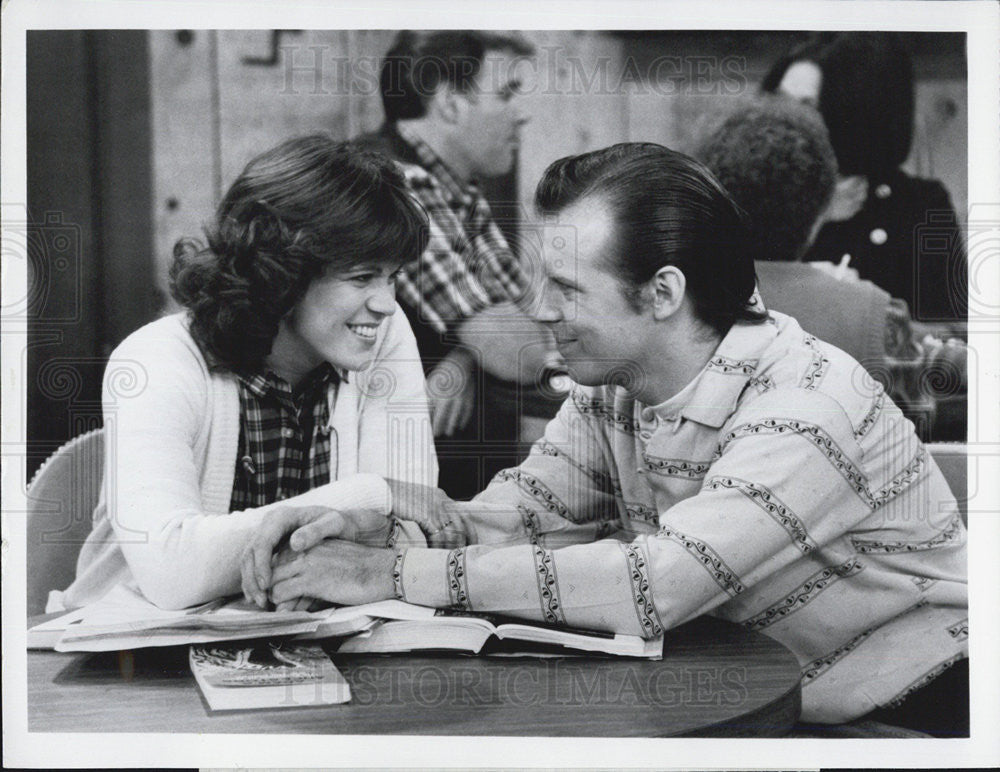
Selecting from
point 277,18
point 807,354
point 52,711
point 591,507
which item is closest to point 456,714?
point 591,507

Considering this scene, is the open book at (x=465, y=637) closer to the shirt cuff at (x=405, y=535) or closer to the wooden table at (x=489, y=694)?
the wooden table at (x=489, y=694)

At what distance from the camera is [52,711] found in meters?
1.76

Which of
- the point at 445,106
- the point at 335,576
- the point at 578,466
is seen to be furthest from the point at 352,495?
the point at 445,106

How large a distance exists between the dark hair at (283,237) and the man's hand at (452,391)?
0.69 ft

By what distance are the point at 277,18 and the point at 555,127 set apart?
0.58 m

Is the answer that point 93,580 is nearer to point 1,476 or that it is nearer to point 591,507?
point 1,476

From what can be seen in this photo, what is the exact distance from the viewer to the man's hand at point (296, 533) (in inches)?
68.1

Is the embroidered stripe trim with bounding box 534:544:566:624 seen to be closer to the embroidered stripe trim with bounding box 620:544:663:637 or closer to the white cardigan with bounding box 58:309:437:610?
the embroidered stripe trim with bounding box 620:544:663:637

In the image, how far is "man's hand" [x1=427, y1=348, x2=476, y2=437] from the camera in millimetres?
1936

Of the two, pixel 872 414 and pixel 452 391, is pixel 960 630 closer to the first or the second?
pixel 872 414

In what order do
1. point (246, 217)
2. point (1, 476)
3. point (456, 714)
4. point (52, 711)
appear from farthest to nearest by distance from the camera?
point (1, 476) < point (246, 217) < point (52, 711) < point (456, 714)

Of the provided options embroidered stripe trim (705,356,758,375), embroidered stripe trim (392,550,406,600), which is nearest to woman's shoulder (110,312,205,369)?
embroidered stripe trim (392,550,406,600)

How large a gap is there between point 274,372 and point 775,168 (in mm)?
1009

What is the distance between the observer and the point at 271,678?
1.63 metres
